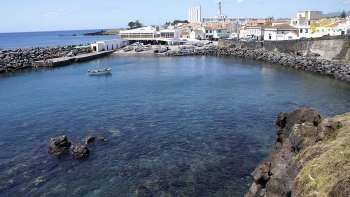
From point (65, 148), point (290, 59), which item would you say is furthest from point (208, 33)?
point (65, 148)

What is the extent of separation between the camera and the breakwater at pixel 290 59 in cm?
5941

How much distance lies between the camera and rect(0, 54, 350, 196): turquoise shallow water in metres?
24.0

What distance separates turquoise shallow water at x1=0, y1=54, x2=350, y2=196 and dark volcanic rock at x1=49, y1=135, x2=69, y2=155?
0.89 meters

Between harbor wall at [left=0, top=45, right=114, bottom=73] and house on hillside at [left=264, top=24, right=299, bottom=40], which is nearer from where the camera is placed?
harbor wall at [left=0, top=45, right=114, bottom=73]

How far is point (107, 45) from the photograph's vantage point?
122 m

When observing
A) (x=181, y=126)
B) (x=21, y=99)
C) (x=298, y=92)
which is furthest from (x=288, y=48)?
(x=21, y=99)

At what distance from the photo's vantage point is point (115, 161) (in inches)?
1074

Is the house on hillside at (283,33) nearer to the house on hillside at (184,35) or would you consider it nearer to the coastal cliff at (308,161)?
the house on hillside at (184,35)

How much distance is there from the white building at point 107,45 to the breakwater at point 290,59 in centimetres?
2975

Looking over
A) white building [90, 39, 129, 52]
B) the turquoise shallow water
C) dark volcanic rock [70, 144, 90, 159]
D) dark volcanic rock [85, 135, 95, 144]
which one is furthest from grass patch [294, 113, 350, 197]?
white building [90, 39, 129, 52]

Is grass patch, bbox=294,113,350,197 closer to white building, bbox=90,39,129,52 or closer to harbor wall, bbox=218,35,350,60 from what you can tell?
harbor wall, bbox=218,35,350,60

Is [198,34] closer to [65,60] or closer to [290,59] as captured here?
[65,60]

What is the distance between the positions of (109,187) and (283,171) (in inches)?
520

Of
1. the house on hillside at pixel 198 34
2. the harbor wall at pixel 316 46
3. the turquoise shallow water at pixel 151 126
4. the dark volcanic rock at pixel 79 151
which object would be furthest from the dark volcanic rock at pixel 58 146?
the house on hillside at pixel 198 34
